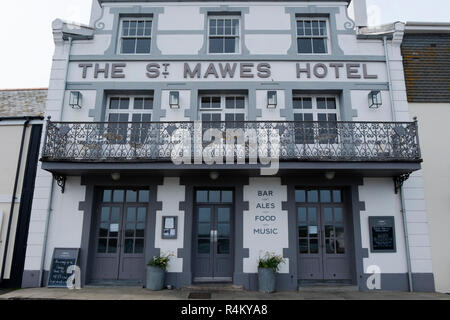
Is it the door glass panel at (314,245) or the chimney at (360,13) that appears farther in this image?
the chimney at (360,13)

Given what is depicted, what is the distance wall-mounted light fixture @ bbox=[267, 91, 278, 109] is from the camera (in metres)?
9.41

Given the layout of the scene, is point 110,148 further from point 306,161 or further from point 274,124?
point 306,161

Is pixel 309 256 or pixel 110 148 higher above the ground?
pixel 110 148

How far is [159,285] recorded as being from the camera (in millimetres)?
8289

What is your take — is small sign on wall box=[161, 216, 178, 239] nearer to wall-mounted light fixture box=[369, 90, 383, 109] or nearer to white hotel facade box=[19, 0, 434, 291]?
white hotel facade box=[19, 0, 434, 291]

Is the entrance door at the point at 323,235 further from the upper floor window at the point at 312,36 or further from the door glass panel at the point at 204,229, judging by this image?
the upper floor window at the point at 312,36

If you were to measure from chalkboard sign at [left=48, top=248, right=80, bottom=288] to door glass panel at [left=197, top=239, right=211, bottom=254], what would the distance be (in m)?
3.35

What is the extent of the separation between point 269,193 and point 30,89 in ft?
31.6

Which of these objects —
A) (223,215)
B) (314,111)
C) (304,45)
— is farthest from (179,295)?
(304,45)

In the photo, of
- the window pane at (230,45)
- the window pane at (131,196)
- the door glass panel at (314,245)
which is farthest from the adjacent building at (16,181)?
the door glass panel at (314,245)

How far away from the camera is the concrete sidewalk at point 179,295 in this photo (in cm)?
748

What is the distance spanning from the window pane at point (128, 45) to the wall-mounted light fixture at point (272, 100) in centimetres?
473

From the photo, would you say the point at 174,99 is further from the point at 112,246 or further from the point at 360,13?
the point at 360,13

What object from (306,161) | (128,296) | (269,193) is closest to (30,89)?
(128,296)
